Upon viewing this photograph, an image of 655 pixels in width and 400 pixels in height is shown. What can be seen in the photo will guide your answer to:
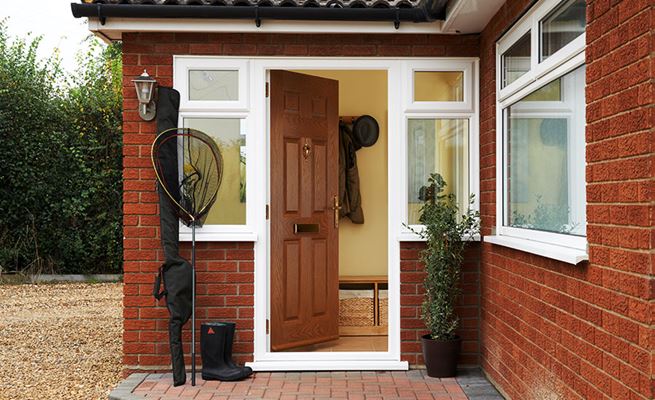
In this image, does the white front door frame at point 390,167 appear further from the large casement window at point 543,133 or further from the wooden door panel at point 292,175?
the large casement window at point 543,133

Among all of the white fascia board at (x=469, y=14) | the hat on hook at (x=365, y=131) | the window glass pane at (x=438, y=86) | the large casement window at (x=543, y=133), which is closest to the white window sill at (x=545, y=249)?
the large casement window at (x=543, y=133)

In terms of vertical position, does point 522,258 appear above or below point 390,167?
below

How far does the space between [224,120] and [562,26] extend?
2.66m

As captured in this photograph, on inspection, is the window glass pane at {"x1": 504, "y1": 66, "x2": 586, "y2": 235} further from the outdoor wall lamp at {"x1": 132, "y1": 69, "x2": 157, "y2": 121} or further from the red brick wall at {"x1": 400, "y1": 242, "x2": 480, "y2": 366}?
the outdoor wall lamp at {"x1": 132, "y1": 69, "x2": 157, "y2": 121}

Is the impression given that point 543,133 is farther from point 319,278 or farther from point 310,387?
point 319,278

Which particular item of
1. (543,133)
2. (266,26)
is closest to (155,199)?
(266,26)

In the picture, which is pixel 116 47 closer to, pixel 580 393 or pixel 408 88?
pixel 408 88

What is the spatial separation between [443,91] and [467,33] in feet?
1.48

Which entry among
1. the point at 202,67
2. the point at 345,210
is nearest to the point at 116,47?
the point at 345,210

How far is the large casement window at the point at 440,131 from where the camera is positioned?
580 centimetres

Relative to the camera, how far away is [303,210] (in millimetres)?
6461

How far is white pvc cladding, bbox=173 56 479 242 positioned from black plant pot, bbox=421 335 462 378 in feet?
2.55

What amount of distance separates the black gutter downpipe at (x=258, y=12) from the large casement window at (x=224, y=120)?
16.9 inches

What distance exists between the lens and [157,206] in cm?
570
